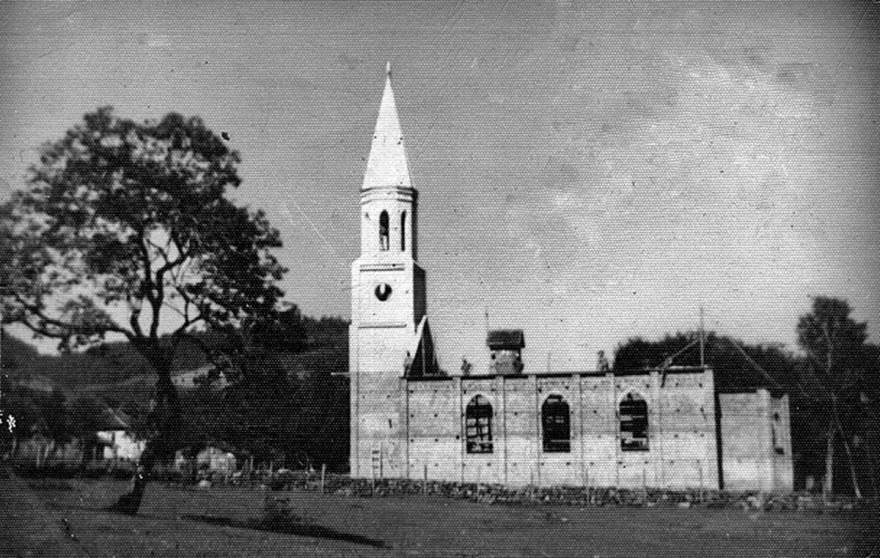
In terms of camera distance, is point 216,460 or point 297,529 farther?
point 216,460

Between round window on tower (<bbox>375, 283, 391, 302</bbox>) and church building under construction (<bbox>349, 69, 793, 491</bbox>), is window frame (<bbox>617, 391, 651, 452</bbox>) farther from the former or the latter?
round window on tower (<bbox>375, 283, 391, 302</bbox>)

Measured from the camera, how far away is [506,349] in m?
10.0

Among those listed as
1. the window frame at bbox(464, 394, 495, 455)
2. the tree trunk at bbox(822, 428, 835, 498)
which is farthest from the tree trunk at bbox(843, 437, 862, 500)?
the window frame at bbox(464, 394, 495, 455)

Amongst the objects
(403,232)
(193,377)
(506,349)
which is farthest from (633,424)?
Result: (193,377)

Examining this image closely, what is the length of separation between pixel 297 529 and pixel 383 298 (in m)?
2.75

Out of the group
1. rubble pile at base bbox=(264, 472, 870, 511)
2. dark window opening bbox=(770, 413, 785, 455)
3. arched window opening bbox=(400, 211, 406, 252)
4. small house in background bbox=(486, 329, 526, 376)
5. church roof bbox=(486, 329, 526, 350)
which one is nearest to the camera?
arched window opening bbox=(400, 211, 406, 252)

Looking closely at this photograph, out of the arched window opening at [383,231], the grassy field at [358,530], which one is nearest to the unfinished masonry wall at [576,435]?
the grassy field at [358,530]

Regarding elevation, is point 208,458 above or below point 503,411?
below

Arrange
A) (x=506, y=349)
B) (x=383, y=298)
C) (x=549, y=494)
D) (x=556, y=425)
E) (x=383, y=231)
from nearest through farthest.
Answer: (x=383, y=231) → (x=383, y=298) → (x=506, y=349) → (x=549, y=494) → (x=556, y=425)

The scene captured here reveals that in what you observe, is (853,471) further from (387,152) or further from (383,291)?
(387,152)

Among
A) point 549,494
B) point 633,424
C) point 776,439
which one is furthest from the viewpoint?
point 633,424

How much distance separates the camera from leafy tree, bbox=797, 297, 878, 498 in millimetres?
8125

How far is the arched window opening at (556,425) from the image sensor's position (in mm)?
11664

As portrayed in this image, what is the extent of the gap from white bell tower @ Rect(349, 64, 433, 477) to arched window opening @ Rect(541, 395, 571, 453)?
2171mm
